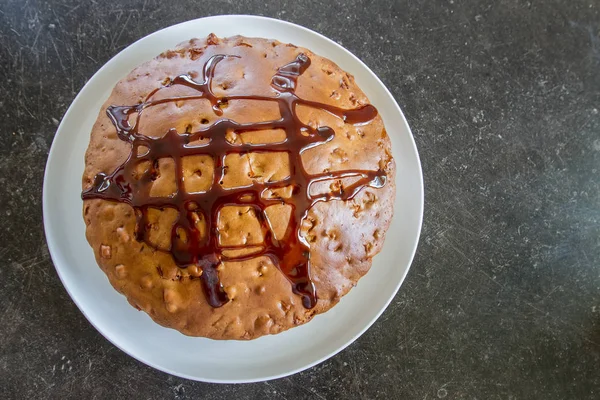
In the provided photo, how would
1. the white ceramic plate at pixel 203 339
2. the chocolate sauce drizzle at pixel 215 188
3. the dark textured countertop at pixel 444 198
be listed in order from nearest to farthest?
the chocolate sauce drizzle at pixel 215 188 < the white ceramic plate at pixel 203 339 < the dark textured countertop at pixel 444 198

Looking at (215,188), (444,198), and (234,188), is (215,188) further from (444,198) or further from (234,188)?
(444,198)

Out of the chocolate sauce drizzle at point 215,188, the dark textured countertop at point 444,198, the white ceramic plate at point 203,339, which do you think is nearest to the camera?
the chocolate sauce drizzle at point 215,188

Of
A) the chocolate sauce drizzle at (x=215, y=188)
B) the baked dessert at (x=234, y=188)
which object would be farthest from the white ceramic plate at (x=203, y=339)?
the chocolate sauce drizzle at (x=215, y=188)

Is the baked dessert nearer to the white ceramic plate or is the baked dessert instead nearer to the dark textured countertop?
the white ceramic plate

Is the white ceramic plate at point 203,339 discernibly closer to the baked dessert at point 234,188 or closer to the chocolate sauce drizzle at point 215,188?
the baked dessert at point 234,188

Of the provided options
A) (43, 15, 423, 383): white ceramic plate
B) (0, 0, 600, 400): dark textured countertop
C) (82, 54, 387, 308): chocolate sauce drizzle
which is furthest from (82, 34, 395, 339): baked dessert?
(0, 0, 600, 400): dark textured countertop

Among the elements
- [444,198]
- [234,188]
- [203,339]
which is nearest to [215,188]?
[234,188]
